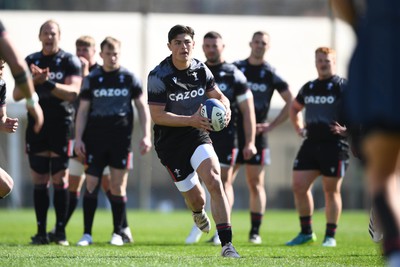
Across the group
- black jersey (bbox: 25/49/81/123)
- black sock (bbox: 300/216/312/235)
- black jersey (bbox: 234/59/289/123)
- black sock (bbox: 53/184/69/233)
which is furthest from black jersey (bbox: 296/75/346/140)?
black sock (bbox: 53/184/69/233)

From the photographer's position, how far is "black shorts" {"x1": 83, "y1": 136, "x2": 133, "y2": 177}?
10.8m

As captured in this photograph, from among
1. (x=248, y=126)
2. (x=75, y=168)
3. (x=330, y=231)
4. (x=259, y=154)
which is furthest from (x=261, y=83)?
(x=75, y=168)

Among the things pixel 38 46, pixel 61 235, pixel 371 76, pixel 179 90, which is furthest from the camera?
pixel 38 46

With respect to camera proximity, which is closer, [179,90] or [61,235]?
[179,90]


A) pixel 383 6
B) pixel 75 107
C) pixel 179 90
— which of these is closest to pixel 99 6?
pixel 75 107

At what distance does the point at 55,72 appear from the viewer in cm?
1094

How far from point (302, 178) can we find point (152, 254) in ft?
10.5

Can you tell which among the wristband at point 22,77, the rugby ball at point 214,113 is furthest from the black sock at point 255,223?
the wristband at point 22,77

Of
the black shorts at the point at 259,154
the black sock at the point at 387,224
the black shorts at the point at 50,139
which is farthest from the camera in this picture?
the black shorts at the point at 259,154

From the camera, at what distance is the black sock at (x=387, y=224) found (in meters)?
4.72

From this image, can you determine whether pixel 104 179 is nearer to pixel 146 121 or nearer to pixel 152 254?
pixel 146 121

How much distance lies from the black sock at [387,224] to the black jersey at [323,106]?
6179 mm

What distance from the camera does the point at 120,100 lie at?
10961 mm

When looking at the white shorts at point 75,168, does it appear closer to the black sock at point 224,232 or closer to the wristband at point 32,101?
the black sock at point 224,232
